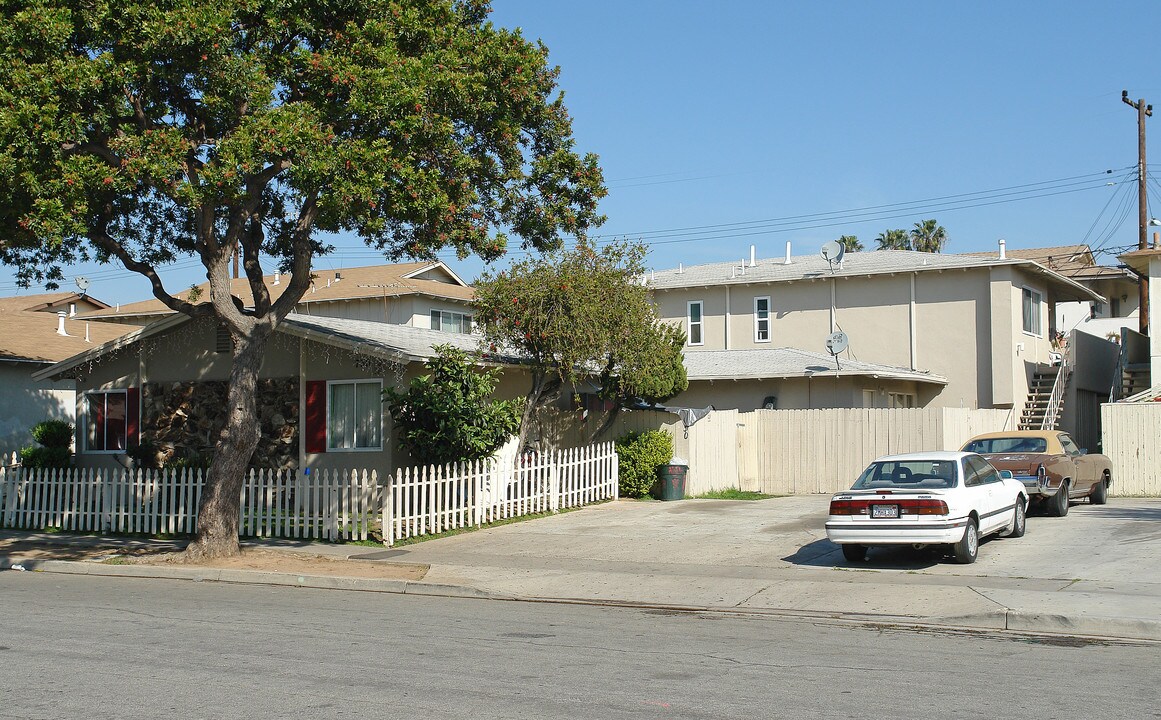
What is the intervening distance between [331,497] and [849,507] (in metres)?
8.76

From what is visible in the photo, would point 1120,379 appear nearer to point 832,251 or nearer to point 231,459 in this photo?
point 832,251

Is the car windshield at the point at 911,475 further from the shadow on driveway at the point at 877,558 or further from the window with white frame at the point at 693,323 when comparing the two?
the window with white frame at the point at 693,323

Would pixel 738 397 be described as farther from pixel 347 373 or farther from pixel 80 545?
pixel 80 545

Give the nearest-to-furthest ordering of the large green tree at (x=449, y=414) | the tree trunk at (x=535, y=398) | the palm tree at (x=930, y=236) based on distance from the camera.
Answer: the large green tree at (x=449, y=414) < the tree trunk at (x=535, y=398) < the palm tree at (x=930, y=236)

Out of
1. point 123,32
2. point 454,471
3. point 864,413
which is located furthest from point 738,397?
point 123,32

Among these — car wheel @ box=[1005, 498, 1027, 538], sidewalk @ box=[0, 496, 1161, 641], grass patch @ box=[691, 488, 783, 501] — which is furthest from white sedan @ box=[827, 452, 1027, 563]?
grass patch @ box=[691, 488, 783, 501]

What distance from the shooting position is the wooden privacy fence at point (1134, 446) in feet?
81.5

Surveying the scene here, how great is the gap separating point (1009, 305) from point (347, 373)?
66.3ft

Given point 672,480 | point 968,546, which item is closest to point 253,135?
point 968,546

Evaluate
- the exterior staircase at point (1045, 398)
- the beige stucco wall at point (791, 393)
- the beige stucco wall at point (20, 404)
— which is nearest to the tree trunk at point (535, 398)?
the beige stucco wall at point (791, 393)

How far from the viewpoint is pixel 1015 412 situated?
31.6m

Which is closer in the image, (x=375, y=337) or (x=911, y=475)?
(x=911, y=475)

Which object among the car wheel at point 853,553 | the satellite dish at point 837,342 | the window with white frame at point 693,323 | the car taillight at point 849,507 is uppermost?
the window with white frame at point 693,323

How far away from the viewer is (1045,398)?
1286 inches
